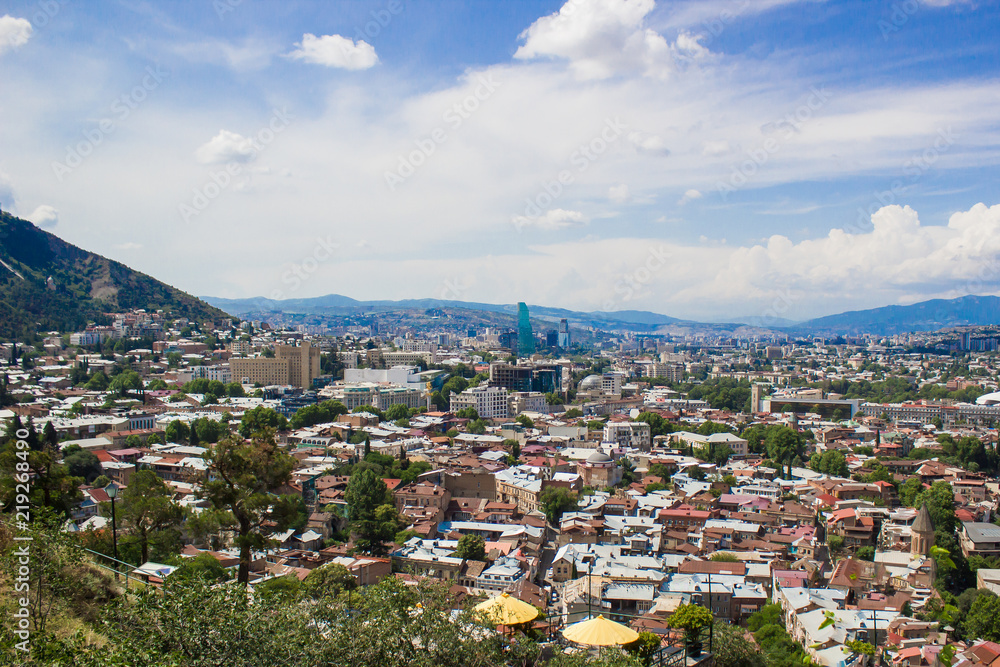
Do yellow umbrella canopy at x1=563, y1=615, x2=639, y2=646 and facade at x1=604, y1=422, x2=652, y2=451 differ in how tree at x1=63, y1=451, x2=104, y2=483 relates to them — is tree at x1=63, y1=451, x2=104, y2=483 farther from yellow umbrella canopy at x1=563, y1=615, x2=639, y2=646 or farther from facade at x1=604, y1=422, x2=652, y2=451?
facade at x1=604, y1=422, x2=652, y2=451

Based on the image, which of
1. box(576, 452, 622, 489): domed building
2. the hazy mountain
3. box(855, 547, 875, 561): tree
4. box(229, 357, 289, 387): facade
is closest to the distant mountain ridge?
the hazy mountain

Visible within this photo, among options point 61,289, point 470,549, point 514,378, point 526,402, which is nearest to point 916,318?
point 514,378

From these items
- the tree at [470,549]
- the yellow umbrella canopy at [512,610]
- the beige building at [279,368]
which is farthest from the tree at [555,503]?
the beige building at [279,368]

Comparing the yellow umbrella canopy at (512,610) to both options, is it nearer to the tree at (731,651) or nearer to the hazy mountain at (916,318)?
the tree at (731,651)

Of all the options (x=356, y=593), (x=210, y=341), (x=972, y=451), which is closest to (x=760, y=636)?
(x=356, y=593)

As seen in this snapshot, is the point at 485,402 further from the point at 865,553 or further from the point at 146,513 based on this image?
the point at 146,513
